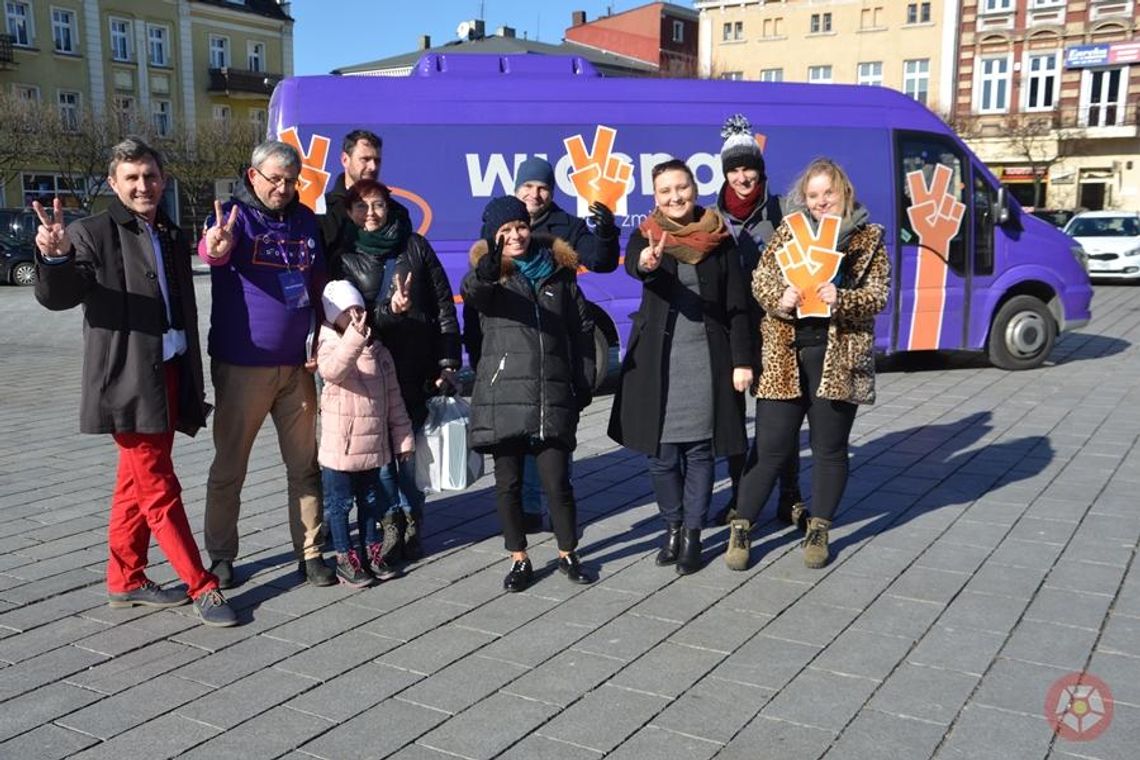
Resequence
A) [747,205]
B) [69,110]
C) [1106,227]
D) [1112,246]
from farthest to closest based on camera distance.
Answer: [69,110] < [1106,227] < [1112,246] < [747,205]

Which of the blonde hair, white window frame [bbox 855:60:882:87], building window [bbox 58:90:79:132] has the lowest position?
the blonde hair

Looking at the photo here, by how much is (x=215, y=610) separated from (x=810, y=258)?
2.89 meters

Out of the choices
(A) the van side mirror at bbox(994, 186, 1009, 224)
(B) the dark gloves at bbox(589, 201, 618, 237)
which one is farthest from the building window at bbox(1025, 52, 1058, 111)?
(B) the dark gloves at bbox(589, 201, 618, 237)

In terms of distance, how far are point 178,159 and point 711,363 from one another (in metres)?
38.2

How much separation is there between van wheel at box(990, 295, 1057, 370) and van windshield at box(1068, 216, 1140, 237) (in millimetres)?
13022

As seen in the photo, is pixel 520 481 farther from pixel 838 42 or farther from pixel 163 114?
pixel 838 42

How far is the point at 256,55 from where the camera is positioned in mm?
52531

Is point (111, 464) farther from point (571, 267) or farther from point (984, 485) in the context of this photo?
point (984, 485)

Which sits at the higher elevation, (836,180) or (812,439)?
(836,180)

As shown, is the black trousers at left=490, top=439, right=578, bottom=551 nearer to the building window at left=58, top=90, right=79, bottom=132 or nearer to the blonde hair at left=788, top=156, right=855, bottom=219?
the blonde hair at left=788, top=156, right=855, bottom=219

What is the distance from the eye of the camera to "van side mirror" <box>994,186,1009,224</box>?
406 inches

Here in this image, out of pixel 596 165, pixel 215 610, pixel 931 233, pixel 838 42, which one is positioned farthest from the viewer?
pixel 838 42

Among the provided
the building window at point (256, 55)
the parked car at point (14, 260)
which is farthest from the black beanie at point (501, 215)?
the building window at point (256, 55)

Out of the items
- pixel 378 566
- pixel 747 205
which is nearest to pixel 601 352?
pixel 747 205
